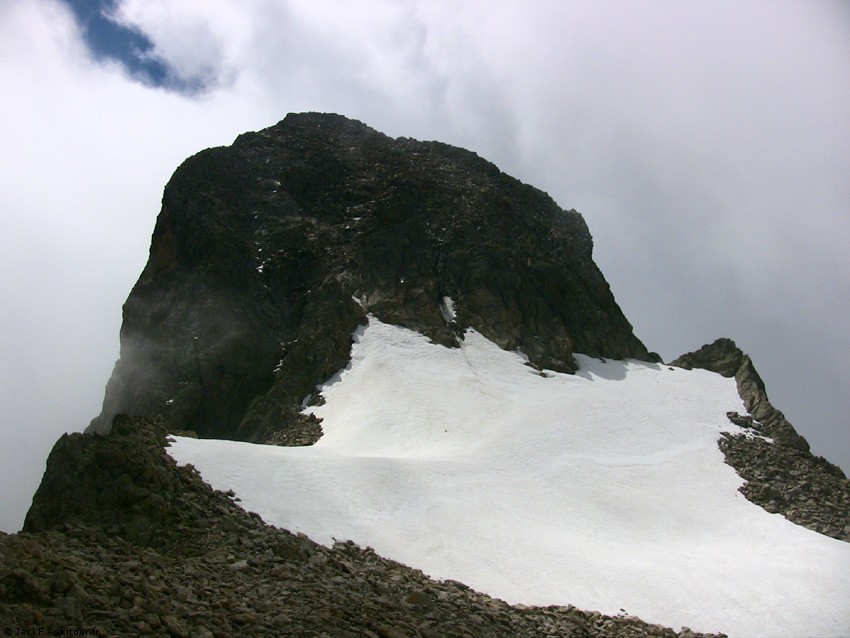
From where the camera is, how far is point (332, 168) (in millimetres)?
61031

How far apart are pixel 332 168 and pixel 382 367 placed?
22435 mm

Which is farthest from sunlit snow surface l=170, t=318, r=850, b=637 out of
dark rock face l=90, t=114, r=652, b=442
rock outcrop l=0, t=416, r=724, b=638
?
dark rock face l=90, t=114, r=652, b=442

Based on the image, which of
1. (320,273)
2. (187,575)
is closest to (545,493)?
(187,575)

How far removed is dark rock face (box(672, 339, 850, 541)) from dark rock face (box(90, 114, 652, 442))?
11.6m

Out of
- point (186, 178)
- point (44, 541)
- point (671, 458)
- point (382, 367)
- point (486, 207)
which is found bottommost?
point (44, 541)

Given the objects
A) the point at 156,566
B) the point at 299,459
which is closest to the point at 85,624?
the point at 156,566

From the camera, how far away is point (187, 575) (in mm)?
16297

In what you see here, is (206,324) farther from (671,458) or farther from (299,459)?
(671,458)

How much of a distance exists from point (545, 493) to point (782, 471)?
1316 centimetres

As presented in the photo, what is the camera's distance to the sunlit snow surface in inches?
884

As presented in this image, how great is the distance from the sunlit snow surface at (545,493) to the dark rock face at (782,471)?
0.85m
